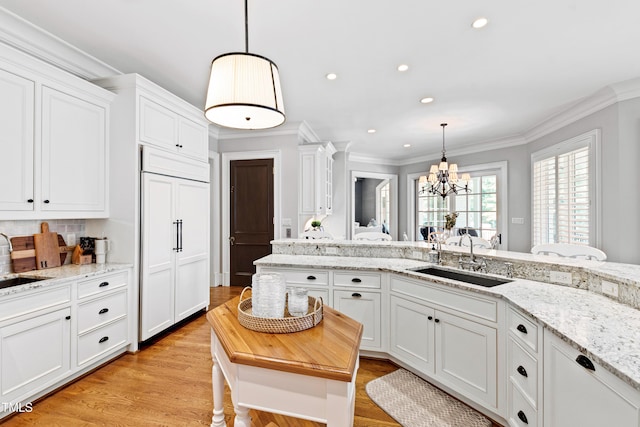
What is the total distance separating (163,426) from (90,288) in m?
1.29

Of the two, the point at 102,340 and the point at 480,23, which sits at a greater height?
the point at 480,23

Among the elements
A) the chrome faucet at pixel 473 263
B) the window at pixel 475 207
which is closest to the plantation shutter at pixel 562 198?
the window at pixel 475 207

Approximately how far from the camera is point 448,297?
2.15 m

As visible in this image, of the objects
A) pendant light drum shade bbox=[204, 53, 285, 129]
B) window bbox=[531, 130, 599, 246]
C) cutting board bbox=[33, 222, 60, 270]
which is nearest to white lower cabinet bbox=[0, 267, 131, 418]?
cutting board bbox=[33, 222, 60, 270]

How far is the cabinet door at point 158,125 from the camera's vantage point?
292 centimetres

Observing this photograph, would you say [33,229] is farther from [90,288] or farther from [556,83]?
[556,83]

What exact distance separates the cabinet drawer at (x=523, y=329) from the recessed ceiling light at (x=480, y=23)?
2.09m

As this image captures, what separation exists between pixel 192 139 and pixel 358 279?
2.58 metres

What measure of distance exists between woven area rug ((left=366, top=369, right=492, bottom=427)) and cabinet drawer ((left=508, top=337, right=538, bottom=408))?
468 millimetres

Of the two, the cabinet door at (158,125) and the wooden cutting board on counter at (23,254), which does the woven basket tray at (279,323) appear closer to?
the wooden cutting board on counter at (23,254)

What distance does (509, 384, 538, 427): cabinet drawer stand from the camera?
5.02 feet

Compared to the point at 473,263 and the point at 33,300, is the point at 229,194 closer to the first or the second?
the point at 33,300

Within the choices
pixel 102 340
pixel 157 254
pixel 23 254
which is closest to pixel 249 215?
pixel 157 254

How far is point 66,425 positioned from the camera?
1.89m
